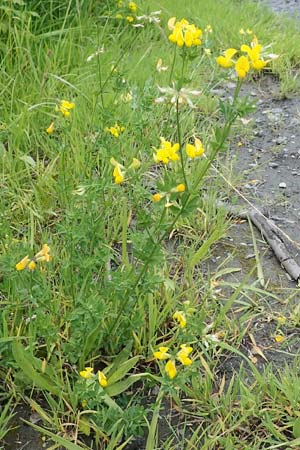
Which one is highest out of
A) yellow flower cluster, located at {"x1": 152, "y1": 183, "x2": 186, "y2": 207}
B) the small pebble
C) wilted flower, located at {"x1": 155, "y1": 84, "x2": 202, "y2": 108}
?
wilted flower, located at {"x1": 155, "y1": 84, "x2": 202, "y2": 108}

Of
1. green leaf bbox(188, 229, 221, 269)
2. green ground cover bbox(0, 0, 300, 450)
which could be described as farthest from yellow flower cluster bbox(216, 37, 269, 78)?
green leaf bbox(188, 229, 221, 269)

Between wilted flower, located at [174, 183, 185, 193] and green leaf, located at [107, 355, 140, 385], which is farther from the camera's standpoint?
green leaf, located at [107, 355, 140, 385]

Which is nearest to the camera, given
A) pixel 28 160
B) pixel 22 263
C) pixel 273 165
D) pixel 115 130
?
pixel 22 263

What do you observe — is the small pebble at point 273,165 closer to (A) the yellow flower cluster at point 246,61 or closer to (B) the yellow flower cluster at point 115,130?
(B) the yellow flower cluster at point 115,130

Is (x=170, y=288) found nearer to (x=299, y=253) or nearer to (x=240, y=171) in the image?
(x=299, y=253)

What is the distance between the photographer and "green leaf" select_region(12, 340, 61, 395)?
4.62ft

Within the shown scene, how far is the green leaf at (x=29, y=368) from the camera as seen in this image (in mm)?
1409

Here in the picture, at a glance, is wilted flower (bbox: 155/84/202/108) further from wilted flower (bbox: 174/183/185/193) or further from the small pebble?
the small pebble

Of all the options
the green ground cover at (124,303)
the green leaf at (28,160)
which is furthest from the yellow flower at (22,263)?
the green leaf at (28,160)

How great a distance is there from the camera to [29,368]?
56.2 inches

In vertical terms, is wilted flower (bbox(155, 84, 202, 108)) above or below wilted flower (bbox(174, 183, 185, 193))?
above

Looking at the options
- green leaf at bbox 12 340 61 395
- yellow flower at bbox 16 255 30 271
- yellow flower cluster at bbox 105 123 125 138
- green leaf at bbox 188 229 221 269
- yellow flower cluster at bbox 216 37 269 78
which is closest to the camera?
yellow flower cluster at bbox 216 37 269 78

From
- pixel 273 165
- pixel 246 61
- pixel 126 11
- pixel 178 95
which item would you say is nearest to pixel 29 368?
pixel 178 95

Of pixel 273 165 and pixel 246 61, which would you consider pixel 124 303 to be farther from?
pixel 273 165
